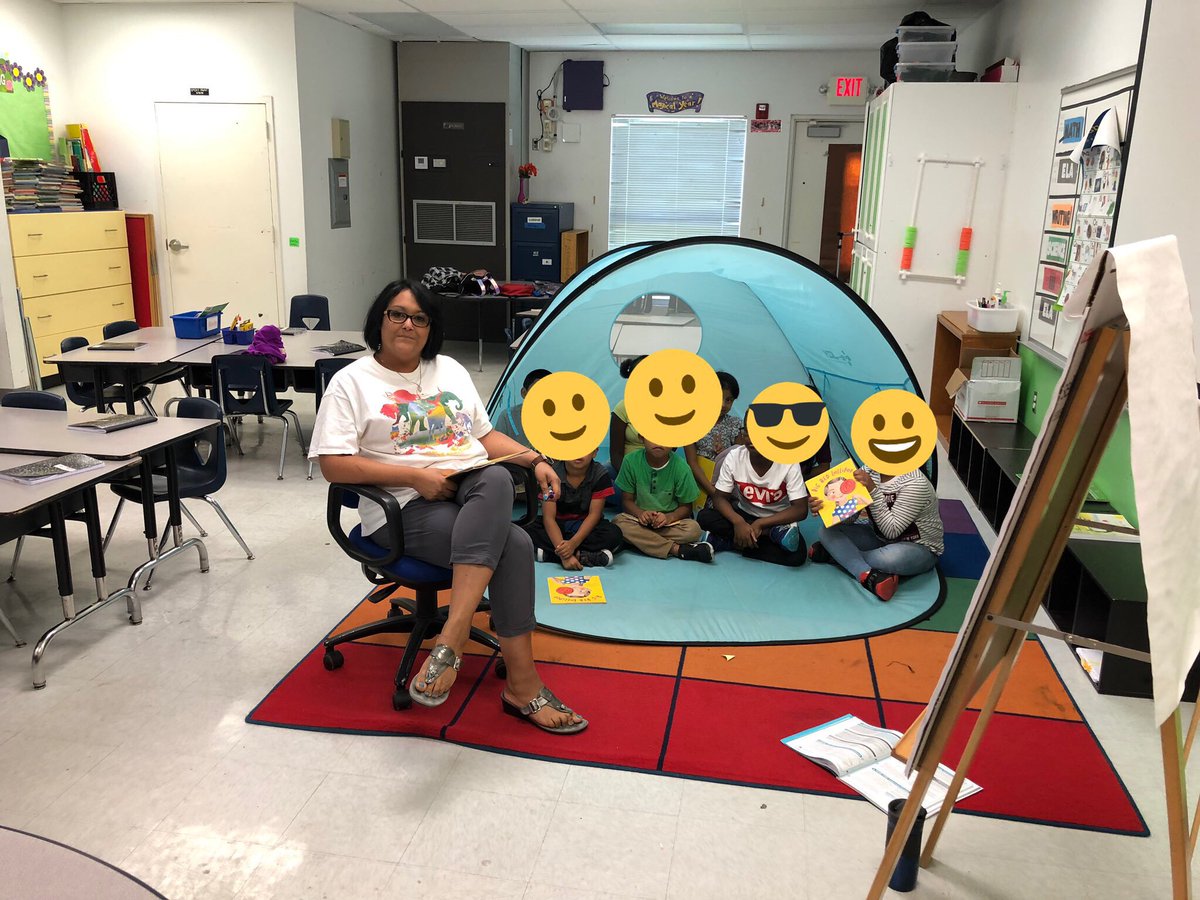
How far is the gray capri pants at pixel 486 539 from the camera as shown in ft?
8.18

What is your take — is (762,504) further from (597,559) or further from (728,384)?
(597,559)

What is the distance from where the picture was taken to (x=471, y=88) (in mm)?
8352

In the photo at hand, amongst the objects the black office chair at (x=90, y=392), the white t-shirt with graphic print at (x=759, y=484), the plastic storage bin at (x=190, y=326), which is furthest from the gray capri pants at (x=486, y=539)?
the plastic storage bin at (x=190, y=326)

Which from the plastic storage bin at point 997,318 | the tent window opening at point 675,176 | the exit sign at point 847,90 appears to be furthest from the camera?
the tent window opening at point 675,176

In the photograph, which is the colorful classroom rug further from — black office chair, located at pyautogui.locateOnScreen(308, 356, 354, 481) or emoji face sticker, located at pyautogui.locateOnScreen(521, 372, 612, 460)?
black office chair, located at pyautogui.locateOnScreen(308, 356, 354, 481)

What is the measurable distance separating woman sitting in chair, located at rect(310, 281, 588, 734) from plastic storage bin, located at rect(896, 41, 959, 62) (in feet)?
13.5

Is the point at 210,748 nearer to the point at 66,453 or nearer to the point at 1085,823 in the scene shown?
→ the point at 66,453

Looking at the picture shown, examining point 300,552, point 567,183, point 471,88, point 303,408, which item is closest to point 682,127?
point 567,183

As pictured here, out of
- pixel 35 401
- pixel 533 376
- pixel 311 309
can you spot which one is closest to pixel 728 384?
pixel 533 376

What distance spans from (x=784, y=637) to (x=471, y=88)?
6.71m

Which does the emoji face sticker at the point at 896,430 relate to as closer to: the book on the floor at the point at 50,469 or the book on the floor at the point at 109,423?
the book on the floor at the point at 50,469

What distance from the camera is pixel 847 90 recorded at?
820cm

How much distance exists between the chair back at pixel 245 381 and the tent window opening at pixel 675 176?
5194 mm

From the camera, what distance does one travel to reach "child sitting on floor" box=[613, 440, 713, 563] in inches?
147
